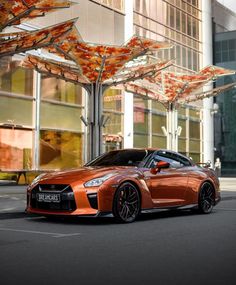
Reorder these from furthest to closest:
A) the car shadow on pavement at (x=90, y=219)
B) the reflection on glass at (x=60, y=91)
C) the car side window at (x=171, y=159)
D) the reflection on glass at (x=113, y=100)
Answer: the reflection on glass at (x=113, y=100), the reflection on glass at (x=60, y=91), the car side window at (x=171, y=159), the car shadow on pavement at (x=90, y=219)

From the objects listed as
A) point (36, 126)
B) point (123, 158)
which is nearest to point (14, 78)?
point (36, 126)

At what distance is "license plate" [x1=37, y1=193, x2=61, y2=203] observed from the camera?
8746 mm

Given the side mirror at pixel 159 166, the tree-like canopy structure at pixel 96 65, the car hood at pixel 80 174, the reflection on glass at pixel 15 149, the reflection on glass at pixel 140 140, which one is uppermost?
the tree-like canopy structure at pixel 96 65

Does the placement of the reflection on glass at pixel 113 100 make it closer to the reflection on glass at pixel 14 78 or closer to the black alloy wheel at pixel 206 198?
the reflection on glass at pixel 14 78

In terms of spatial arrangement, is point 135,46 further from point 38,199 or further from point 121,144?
point 121,144

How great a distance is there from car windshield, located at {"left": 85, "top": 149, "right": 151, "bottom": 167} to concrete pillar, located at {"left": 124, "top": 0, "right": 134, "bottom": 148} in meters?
26.5

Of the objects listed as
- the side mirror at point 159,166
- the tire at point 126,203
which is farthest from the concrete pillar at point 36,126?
the tire at point 126,203

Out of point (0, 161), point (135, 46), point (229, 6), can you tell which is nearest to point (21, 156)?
point (0, 161)

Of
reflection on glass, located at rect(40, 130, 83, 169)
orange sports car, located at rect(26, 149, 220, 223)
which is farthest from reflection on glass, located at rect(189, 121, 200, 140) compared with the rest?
orange sports car, located at rect(26, 149, 220, 223)

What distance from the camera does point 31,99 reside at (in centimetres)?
2925

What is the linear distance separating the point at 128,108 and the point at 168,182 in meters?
27.5

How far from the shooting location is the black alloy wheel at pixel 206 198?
11102 millimetres

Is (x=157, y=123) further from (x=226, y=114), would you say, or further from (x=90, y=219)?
(x=90, y=219)

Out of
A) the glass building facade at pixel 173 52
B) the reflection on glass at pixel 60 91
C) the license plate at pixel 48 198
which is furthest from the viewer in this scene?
the glass building facade at pixel 173 52
